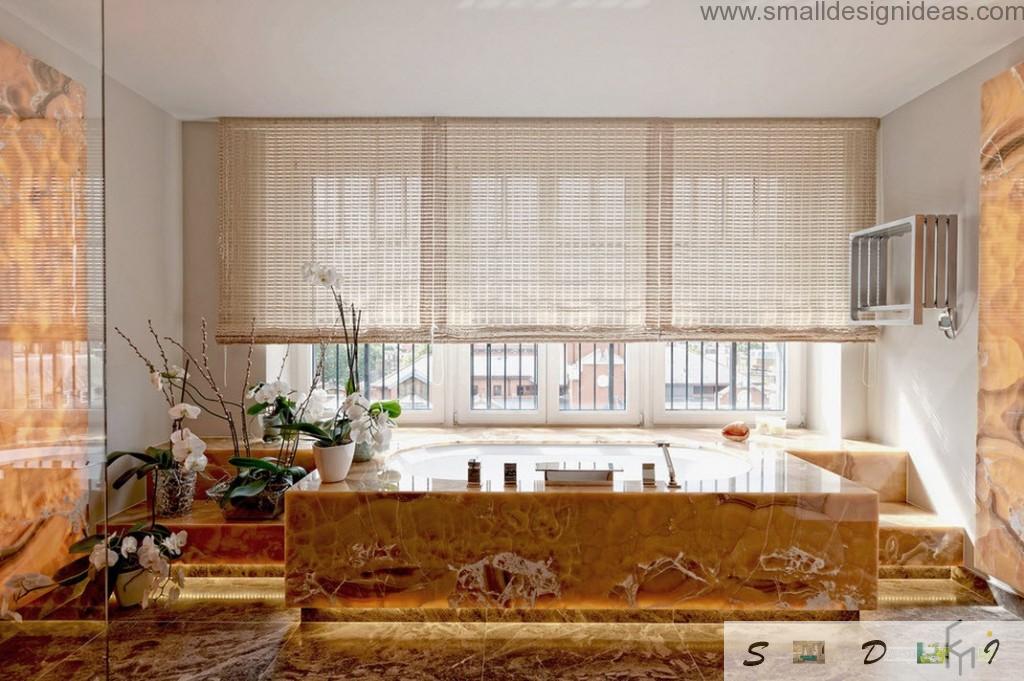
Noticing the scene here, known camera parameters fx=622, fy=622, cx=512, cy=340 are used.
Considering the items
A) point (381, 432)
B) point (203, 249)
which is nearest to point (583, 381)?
point (381, 432)

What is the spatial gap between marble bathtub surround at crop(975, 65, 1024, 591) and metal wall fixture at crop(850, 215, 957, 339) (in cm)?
15

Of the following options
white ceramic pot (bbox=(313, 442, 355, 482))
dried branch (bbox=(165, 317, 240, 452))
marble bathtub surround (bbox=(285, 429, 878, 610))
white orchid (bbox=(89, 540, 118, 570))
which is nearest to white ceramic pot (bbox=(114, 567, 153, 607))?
dried branch (bbox=(165, 317, 240, 452))

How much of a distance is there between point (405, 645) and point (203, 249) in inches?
82.6

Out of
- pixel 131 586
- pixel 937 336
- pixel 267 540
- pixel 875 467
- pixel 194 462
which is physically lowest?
pixel 131 586

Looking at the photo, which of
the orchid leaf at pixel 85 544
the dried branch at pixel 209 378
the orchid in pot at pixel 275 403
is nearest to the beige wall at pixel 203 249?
the dried branch at pixel 209 378

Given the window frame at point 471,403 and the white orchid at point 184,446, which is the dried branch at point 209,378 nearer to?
the white orchid at point 184,446

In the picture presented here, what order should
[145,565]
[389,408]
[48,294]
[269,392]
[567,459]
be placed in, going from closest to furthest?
[48,294]
[145,565]
[269,392]
[389,408]
[567,459]

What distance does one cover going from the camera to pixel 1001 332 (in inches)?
85.0

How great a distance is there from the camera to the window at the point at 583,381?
3.31m

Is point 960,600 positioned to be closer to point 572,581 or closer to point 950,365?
point 950,365

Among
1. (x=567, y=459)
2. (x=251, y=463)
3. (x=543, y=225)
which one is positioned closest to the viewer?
(x=251, y=463)

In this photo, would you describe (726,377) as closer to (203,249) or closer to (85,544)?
(203,249)

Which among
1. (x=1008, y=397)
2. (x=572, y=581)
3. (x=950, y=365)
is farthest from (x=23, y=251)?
(x=950, y=365)

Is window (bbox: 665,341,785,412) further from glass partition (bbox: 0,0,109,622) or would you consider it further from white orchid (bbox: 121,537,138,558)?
glass partition (bbox: 0,0,109,622)
